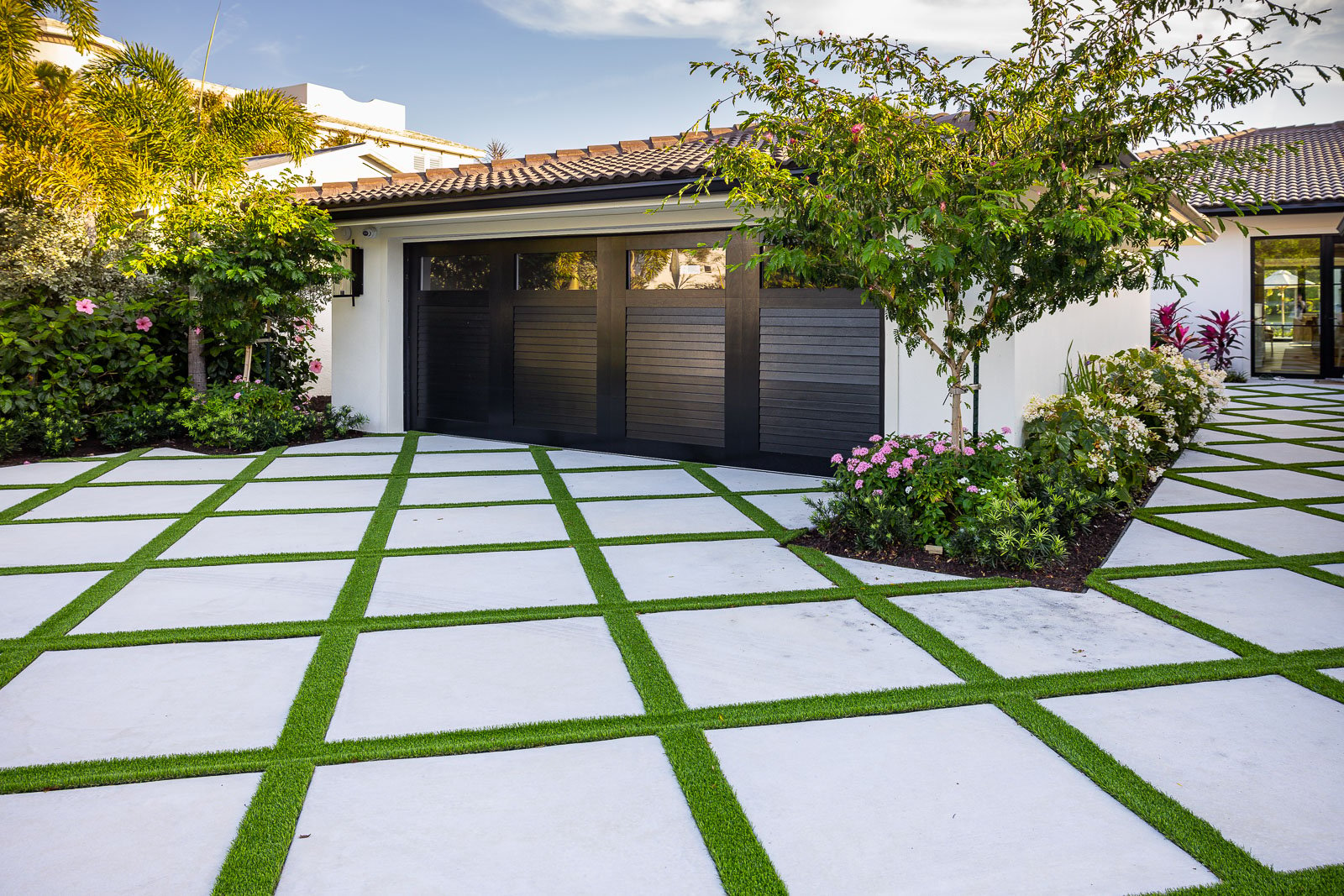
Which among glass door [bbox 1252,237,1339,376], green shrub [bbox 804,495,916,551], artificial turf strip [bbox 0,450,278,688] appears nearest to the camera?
artificial turf strip [bbox 0,450,278,688]

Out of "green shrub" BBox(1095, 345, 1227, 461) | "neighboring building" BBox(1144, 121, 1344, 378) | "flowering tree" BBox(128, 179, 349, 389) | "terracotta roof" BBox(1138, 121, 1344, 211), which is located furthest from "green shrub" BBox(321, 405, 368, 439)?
"neighboring building" BBox(1144, 121, 1344, 378)

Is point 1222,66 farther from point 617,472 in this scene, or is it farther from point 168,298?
point 168,298

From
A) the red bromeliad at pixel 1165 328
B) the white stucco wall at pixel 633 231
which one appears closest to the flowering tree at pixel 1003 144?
the white stucco wall at pixel 633 231

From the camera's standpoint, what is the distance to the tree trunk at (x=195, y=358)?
916cm

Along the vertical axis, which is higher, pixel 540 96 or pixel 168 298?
pixel 540 96

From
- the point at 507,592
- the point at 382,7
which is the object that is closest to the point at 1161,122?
the point at 507,592

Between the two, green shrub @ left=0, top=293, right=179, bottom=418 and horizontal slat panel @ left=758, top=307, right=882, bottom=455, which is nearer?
horizontal slat panel @ left=758, top=307, right=882, bottom=455

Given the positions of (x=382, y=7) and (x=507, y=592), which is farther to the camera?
(x=382, y=7)

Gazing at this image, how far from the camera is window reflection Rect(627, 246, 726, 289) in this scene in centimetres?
798

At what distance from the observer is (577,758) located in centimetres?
271

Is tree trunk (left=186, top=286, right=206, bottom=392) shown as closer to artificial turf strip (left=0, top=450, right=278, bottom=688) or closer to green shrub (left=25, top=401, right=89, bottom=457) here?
green shrub (left=25, top=401, right=89, bottom=457)

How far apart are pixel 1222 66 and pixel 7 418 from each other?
30.3 ft

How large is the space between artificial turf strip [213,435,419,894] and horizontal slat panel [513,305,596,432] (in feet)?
14.5

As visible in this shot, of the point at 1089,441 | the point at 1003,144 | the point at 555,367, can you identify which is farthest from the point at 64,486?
the point at 1089,441
